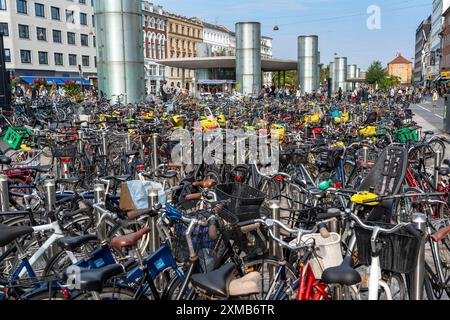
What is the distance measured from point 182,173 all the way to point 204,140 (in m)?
0.67

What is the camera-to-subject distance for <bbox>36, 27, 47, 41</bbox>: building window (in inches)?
2067

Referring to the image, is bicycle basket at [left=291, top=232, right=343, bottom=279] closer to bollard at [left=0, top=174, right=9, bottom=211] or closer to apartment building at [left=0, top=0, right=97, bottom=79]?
bollard at [left=0, top=174, right=9, bottom=211]

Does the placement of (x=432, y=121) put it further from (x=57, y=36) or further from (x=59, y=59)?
(x=57, y=36)

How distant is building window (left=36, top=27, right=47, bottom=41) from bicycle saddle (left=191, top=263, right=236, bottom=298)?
55.5 m

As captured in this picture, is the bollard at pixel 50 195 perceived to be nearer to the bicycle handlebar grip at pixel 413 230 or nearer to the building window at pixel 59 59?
the bicycle handlebar grip at pixel 413 230

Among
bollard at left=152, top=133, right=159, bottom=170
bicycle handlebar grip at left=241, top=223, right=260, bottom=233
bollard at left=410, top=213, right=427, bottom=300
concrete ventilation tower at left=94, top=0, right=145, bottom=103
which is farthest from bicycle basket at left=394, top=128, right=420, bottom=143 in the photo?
concrete ventilation tower at left=94, top=0, right=145, bottom=103

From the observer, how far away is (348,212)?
11.2 feet

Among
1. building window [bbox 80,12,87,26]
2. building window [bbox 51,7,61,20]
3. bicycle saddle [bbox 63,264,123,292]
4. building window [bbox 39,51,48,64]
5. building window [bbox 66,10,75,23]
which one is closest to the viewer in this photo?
bicycle saddle [bbox 63,264,123,292]

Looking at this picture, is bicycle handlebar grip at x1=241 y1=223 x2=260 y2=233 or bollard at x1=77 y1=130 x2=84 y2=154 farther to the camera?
bollard at x1=77 y1=130 x2=84 y2=154

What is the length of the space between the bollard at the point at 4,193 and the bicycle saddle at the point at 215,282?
3.53 metres

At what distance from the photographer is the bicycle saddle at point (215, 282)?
8.38 feet

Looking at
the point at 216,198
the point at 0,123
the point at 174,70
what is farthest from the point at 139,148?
the point at 174,70

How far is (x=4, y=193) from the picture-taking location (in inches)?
212
